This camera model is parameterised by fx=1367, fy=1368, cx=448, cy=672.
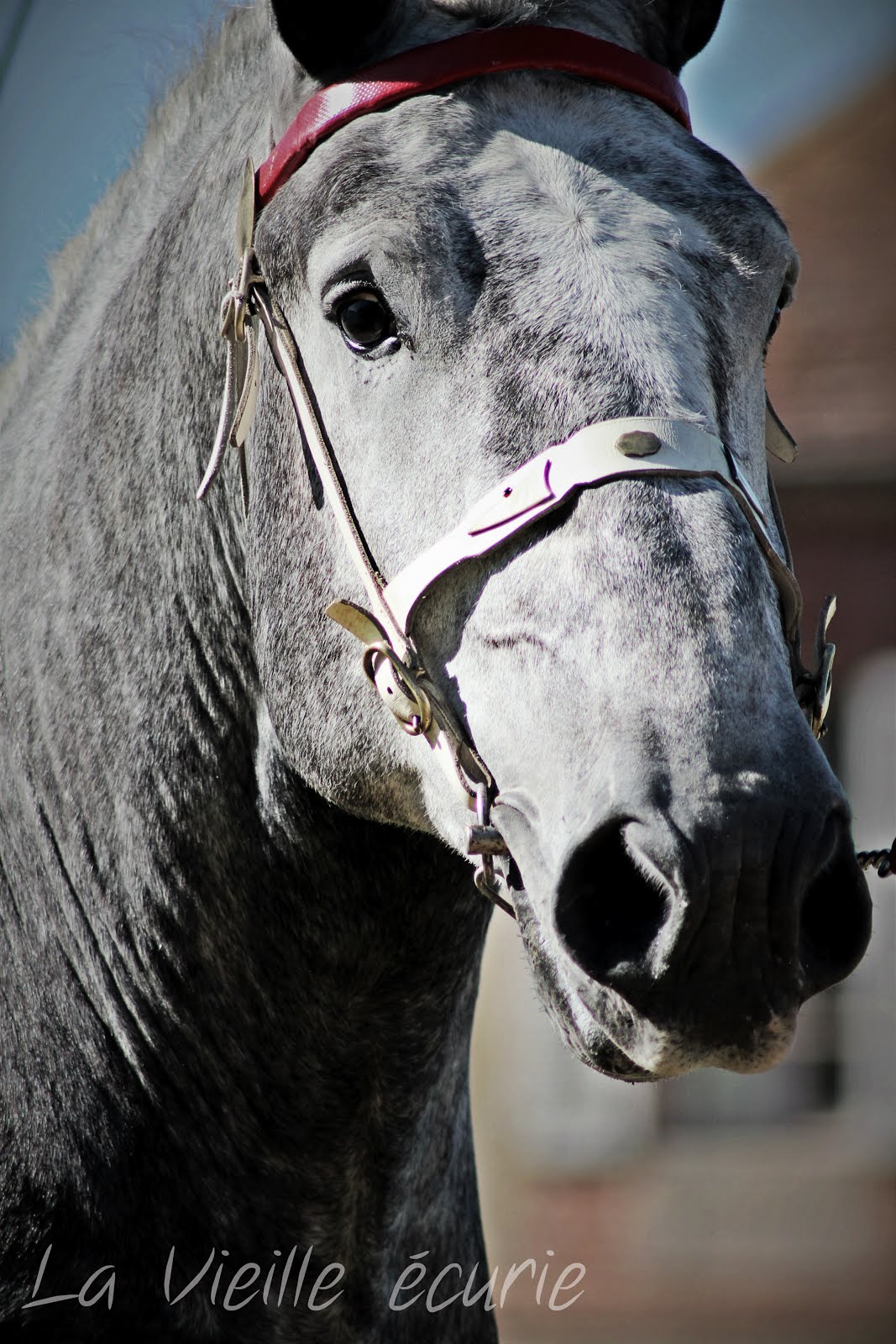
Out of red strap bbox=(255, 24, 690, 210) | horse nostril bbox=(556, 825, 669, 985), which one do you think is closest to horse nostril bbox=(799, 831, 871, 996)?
horse nostril bbox=(556, 825, 669, 985)

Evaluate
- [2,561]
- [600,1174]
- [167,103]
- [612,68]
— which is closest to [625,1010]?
[612,68]

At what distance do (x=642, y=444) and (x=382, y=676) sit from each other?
519 millimetres

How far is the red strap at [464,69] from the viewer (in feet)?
6.78

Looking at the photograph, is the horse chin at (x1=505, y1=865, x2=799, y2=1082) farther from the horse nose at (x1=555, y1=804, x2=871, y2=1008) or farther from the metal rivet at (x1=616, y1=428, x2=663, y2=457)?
the metal rivet at (x1=616, y1=428, x2=663, y2=457)

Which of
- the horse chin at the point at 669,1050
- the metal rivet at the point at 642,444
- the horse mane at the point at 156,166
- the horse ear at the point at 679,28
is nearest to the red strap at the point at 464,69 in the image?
the horse ear at the point at 679,28

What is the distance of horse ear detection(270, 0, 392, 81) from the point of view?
7.03 ft

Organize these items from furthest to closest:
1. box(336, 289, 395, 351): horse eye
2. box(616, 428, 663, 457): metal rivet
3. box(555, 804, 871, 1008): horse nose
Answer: box(336, 289, 395, 351): horse eye
box(616, 428, 663, 457): metal rivet
box(555, 804, 871, 1008): horse nose

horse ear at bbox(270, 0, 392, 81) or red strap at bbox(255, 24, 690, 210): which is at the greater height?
horse ear at bbox(270, 0, 392, 81)

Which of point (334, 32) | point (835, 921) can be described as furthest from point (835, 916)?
point (334, 32)

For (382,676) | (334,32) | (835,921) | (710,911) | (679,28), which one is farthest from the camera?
(679,28)

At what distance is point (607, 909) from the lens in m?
1.59

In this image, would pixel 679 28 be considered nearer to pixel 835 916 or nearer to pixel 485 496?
pixel 485 496

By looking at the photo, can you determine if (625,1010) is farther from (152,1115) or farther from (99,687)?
(99,687)

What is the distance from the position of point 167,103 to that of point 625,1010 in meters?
2.16
